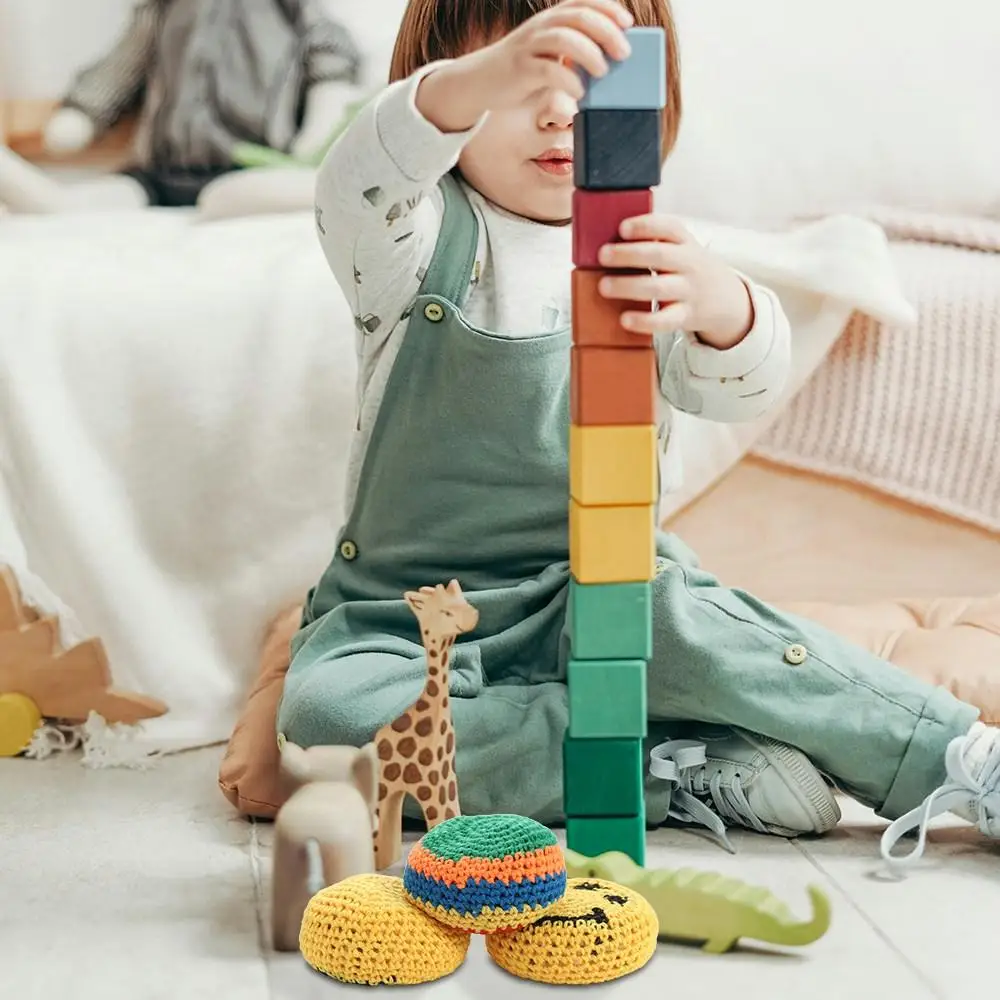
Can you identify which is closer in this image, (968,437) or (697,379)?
(697,379)

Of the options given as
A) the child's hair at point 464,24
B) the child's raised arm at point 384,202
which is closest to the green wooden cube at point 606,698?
the child's raised arm at point 384,202

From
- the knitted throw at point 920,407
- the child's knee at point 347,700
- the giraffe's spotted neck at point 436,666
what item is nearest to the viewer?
the giraffe's spotted neck at point 436,666

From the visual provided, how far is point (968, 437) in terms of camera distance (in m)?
1.32

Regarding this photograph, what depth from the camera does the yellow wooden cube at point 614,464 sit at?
74 centimetres

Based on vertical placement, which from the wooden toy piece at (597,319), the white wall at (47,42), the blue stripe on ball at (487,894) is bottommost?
the blue stripe on ball at (487,894)

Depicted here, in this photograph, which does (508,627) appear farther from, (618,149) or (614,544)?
(618,149)

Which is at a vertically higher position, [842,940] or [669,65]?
[669,65]

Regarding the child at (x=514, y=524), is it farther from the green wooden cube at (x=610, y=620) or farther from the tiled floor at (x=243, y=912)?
the green wooden cube at (x=610, y=620)

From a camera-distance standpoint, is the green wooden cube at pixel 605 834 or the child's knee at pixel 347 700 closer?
the green wooden cube at pixel 605 834

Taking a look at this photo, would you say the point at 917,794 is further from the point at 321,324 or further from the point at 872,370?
the point at 321,324

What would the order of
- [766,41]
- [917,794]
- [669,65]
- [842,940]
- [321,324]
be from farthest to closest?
[766,41] < [321,324] < [669,65] < [917,794] < [842,940]

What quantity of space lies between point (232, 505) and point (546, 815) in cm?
48

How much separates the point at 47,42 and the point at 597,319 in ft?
5.32

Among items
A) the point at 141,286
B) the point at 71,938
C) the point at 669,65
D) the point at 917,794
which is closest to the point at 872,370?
the point at 669,65
